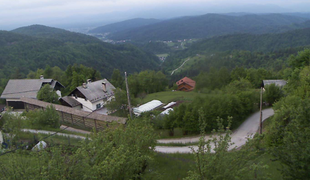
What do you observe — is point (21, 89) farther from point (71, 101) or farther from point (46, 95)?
point (71, 101)

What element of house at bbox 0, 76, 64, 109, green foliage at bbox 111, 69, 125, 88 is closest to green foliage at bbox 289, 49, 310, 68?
green foliage at bbox 111, 69, 125, 88

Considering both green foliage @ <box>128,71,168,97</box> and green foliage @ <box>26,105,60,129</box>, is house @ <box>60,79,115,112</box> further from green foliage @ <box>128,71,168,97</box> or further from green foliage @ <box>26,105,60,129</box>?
green foliage @ <box>128,71,168,97</box>

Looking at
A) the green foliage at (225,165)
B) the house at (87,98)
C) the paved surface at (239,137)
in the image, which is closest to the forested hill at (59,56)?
the house at (87,98)

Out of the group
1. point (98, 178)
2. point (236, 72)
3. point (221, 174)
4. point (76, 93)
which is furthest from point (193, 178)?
point (236, 72)

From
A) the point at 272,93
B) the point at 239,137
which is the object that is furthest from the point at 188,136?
the point at 272,93

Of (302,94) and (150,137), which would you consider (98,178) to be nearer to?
(150,137)

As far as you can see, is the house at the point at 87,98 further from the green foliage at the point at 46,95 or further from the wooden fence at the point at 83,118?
the wooden fence at the point at 83,118
